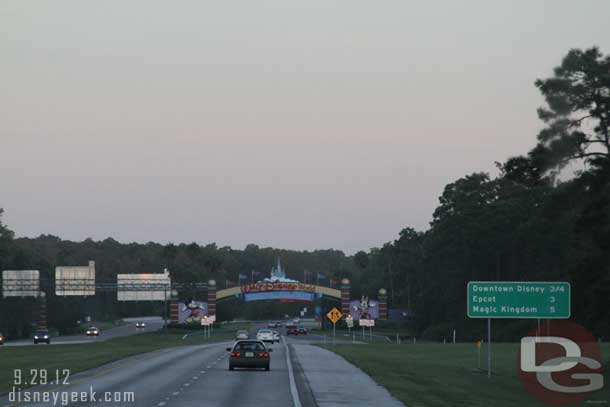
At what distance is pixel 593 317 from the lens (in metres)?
60.8

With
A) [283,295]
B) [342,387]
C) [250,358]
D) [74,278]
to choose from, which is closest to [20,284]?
[74,278]

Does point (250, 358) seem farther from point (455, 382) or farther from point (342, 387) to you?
point (342, 387)

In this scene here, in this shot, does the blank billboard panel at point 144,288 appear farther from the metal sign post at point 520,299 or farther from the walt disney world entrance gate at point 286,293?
the metal sign post at point 520,299

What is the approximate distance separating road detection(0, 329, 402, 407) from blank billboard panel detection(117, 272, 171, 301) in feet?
271

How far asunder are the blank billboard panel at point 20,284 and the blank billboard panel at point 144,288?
10.6 metres

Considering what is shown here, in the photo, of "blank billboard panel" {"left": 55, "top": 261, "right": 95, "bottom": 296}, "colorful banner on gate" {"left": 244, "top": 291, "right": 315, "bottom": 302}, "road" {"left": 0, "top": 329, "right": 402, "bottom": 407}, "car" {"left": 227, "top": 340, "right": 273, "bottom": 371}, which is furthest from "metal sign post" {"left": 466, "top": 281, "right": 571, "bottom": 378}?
"colorful banner on gate" {"left": 244, "top": 291, "right": 315, "bottom": 302}

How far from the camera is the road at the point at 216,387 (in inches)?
1252

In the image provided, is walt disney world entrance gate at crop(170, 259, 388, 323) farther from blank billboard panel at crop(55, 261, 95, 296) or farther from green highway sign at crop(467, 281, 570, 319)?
green highway sign at crop(467, 281, 570, 319)

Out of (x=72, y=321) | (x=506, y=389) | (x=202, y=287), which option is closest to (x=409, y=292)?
(x=202, y=287)

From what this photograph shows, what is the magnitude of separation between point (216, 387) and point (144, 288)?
338 feet

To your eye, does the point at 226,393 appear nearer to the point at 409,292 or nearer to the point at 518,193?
the point at 518,193

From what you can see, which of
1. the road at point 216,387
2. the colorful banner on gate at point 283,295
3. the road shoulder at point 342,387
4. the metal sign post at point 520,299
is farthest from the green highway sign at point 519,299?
the colorful banner on gate at point 283,295

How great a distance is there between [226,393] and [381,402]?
16.9 feet

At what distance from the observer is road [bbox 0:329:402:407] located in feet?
104
